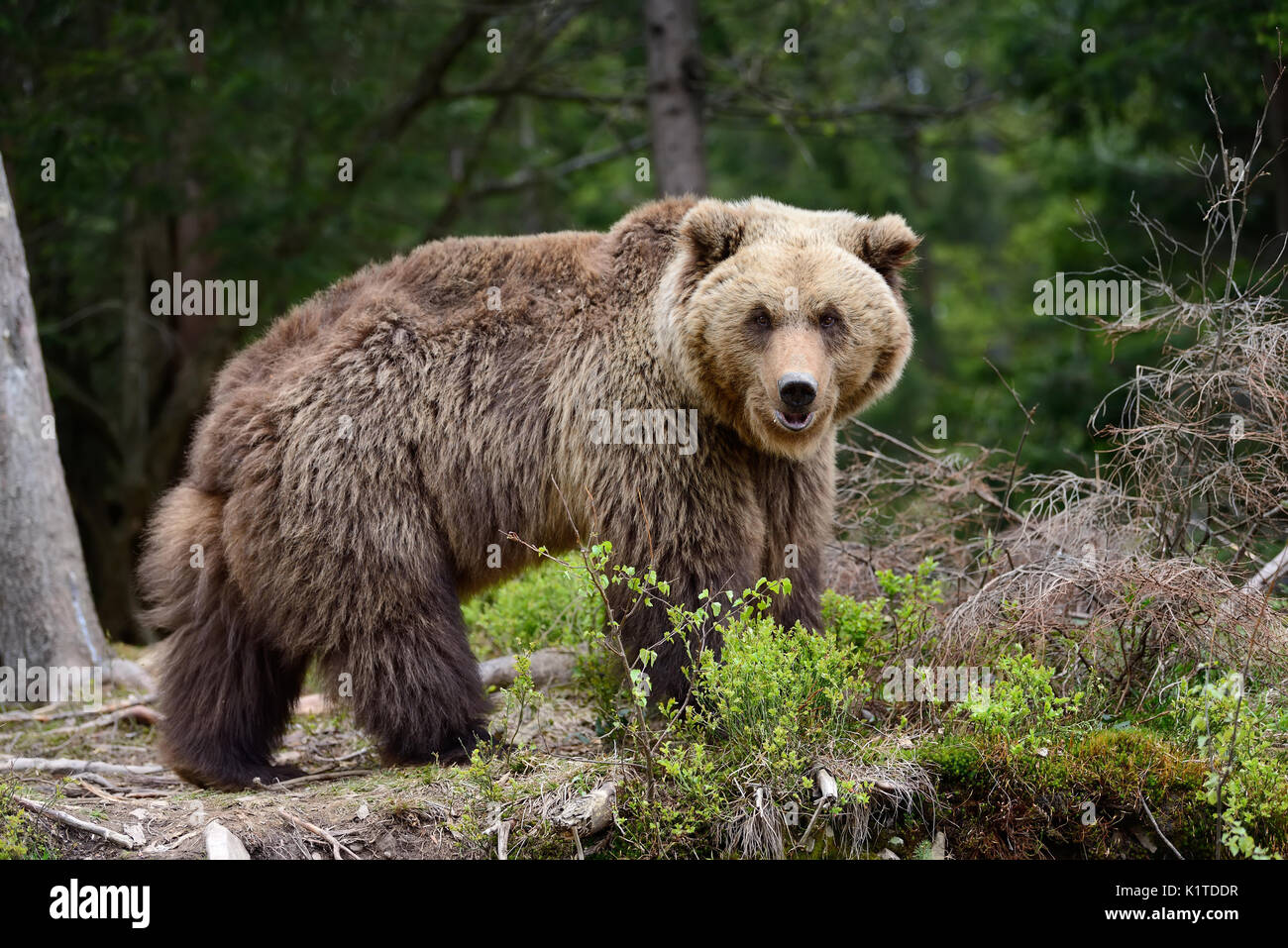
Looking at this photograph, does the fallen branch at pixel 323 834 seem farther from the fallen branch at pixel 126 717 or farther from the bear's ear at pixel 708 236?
the bear's ear at pixel 708 236

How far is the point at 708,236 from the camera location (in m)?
6.24

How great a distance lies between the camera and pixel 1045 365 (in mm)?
15000

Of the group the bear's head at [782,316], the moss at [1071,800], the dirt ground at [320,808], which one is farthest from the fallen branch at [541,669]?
the moss at [1071,800]

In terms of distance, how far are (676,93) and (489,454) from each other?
692 centimetres

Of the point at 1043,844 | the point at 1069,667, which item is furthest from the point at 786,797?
the point at 1069,667

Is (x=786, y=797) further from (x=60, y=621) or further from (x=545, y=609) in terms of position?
(x=60, y=621)

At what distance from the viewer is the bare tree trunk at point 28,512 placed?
833 centimetres

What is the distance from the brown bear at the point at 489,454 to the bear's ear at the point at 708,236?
13mm

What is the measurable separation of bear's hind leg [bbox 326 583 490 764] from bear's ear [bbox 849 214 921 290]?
2.76m

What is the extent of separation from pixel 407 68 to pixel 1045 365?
9.10 m

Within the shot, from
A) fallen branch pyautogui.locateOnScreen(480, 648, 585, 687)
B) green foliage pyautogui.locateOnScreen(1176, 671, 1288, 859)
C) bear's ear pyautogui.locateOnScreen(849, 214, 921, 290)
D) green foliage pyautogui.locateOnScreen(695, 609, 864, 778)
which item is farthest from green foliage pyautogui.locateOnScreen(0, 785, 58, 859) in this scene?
green foliage pyautogui.locateOnScreen(1176, 671, 1288, 859)

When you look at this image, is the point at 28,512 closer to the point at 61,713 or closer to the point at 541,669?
the point at 61,713

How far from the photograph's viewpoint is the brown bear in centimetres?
613

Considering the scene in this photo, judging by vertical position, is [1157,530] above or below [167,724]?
above
